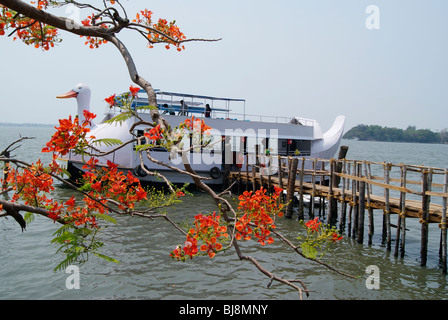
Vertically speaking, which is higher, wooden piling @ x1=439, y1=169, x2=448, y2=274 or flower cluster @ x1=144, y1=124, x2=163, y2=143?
flower cluster @ x1=144, y1=124, x2=163, y2=143

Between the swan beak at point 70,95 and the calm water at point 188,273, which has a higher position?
the swan beak at point 70,95

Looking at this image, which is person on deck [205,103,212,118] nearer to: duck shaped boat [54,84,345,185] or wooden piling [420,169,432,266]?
A: duck shaped boat [54,84,345,185]

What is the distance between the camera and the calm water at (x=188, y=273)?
24.7 feet

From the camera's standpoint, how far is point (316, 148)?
955 inches

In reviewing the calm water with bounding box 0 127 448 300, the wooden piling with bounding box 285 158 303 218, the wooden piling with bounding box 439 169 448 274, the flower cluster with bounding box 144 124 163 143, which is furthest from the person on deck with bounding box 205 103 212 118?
the flower cluster with bounding box 144 124 163 143

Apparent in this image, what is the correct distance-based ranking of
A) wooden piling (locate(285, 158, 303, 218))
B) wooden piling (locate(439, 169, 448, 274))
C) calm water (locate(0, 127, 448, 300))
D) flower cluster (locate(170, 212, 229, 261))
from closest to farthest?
flower cluster (locate(170, 212, 229, 261))
calm water (locate(0, 127, 448, 300))
wooden piling (locate(439, 169, 448, 274))
wooden piling (locate(285, 158, 303, 218))

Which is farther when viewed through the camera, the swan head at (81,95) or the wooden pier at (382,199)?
the swan head at (81,95)

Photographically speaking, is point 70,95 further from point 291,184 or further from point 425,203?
point 425,203

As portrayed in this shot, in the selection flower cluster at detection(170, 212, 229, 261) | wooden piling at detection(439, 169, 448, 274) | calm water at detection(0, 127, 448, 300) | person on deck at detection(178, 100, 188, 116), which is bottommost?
calm water at detection(0, 127, 448, 300)

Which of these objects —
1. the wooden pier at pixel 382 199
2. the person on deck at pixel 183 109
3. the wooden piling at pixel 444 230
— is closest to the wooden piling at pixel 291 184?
the wooden pier at pixel 382 199

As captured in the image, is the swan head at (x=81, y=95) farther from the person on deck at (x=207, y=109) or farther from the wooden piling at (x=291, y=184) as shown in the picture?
the wooden piling at (x=291, y=184)

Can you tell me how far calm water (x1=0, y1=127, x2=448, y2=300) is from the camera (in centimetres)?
754
